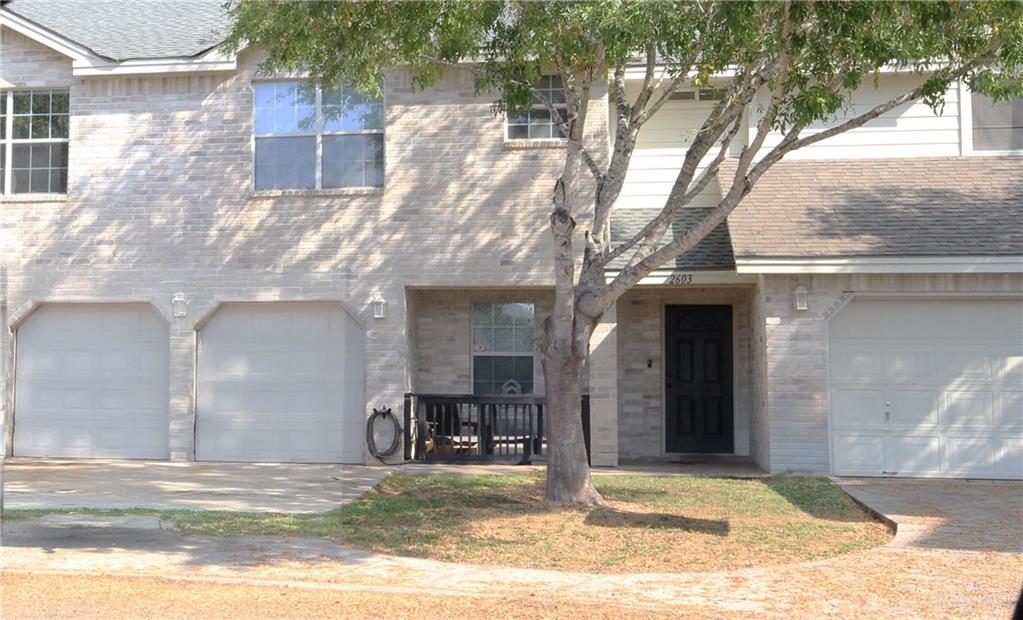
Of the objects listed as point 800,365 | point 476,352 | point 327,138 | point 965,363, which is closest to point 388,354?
point 476,352

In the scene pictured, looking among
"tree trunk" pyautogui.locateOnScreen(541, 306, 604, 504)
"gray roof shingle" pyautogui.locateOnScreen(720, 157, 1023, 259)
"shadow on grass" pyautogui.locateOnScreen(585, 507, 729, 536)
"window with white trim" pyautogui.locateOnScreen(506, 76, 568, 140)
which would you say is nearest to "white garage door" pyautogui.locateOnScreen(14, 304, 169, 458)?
"window with white trim" pyautogui.locateOnScreen(506, 76, 568, 140)

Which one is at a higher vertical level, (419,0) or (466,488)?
(419,0)

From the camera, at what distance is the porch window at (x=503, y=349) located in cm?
1517

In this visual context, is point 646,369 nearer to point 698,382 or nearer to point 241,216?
point 698,382

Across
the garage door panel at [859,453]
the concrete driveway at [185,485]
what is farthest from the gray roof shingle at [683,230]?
the concrete driveway at [185,485]

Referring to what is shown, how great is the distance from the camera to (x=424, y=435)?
14570mm

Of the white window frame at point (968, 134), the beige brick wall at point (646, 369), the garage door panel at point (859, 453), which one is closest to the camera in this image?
the garage door panel at point (859, 453)

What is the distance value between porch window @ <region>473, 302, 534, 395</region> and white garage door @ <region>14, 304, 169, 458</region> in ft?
15.6

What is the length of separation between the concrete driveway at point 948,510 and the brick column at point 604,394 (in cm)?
317

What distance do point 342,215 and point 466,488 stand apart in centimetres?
491

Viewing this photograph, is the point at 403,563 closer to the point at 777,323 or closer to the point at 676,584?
the point at 676,584

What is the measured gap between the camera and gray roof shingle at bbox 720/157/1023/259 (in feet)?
41.7

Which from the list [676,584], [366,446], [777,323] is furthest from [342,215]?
[676,584]

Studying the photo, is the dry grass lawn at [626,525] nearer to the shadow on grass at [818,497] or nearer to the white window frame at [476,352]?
the shadow on grass at [818,497]
